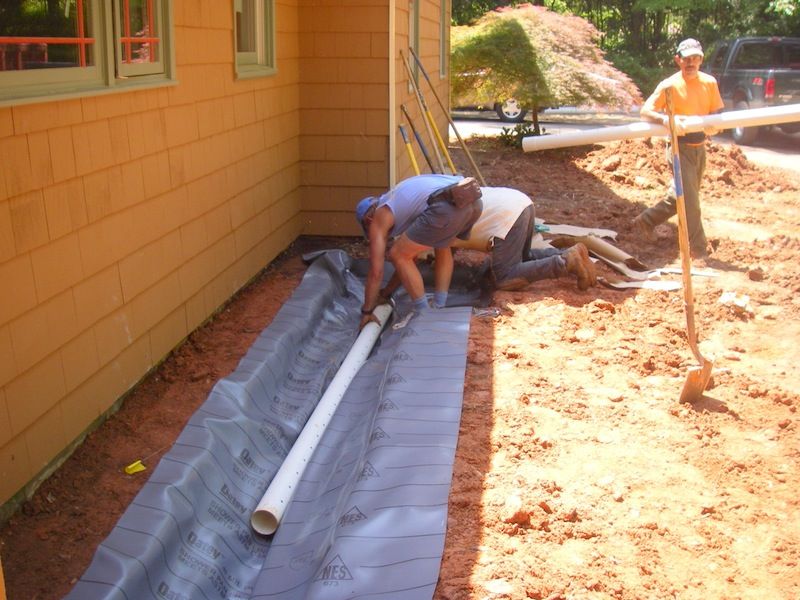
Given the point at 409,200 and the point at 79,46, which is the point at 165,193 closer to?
the point at 79,46

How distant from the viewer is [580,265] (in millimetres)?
6586

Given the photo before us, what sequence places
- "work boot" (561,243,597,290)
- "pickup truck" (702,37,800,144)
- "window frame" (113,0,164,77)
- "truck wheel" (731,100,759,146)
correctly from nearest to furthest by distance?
1. "window frame" (113,0,164,77)
2. "work boot" (561,243,597,290)
3. "pickup truck" (702,37,800,144)
4. "truck wheel" (731,100,759,146)

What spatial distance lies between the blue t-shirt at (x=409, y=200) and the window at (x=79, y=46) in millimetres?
1712

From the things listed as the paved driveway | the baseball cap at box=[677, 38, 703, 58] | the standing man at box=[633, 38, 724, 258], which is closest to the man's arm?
the standing man at box=[633, 38, 724, 258]

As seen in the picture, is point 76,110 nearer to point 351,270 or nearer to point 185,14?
point 185,14

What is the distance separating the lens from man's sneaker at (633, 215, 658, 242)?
329 inches

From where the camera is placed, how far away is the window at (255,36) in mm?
6926

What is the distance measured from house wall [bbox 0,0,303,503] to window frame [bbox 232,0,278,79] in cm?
14

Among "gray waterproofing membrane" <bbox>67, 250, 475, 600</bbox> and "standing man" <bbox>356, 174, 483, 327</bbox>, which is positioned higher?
"standing man" <bbox>356, 174, 483, 327</bbox>

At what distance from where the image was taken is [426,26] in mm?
11672

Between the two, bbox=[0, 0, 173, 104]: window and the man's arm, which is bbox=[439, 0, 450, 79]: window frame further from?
bbox=[0, 0, 173, 104]: window

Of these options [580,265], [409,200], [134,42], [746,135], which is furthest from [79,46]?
[746,135]

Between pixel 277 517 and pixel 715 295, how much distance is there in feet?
13.2

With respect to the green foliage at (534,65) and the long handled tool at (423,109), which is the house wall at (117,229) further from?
the green foliage at (534,65)
